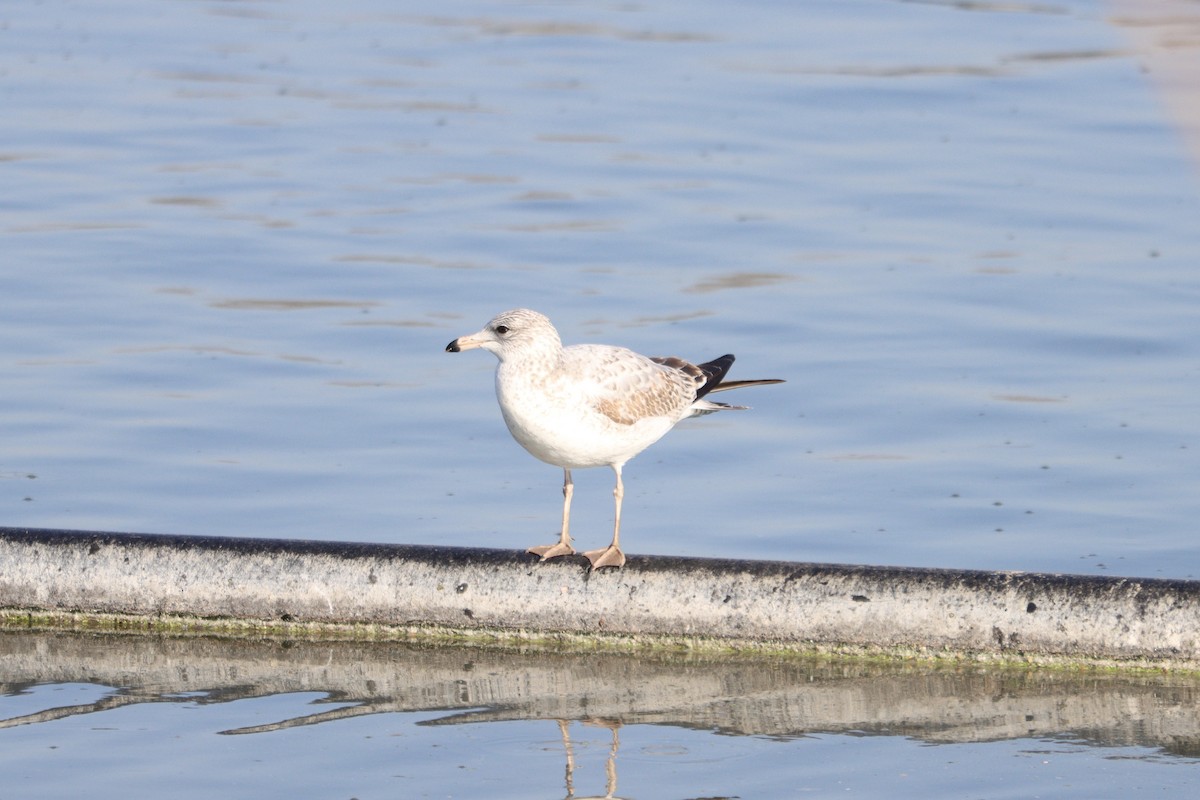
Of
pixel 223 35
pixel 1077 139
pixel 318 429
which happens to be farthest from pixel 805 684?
pixel 223 35

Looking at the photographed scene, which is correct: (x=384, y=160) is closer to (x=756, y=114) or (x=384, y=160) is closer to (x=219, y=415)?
(x=756, y=114)

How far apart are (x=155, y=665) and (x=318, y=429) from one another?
3963 millimetres

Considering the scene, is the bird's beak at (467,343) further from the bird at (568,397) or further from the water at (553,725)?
the water at (553,725)

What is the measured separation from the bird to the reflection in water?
515 millimetres

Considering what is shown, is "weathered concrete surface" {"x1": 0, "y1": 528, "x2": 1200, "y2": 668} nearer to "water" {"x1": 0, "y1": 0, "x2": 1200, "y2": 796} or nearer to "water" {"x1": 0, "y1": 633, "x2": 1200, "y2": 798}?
"water" {"x1": 0, "y1": 633, "x2": 1200, "y2": 798}

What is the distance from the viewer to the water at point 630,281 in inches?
371

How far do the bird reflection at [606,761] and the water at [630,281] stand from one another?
0.23 feet

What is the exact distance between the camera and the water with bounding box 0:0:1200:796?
30.9ft

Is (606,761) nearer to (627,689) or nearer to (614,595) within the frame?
(627,689)

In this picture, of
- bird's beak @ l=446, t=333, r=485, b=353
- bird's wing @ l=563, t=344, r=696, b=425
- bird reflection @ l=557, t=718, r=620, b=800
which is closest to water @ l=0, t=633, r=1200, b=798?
bird reflection @ l=557, t=718, r=620, b=800

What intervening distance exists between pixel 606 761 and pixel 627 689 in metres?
0.67

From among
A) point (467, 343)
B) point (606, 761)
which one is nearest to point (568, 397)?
point (467, 343)

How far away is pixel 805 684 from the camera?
675 cm

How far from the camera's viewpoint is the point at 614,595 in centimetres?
695
